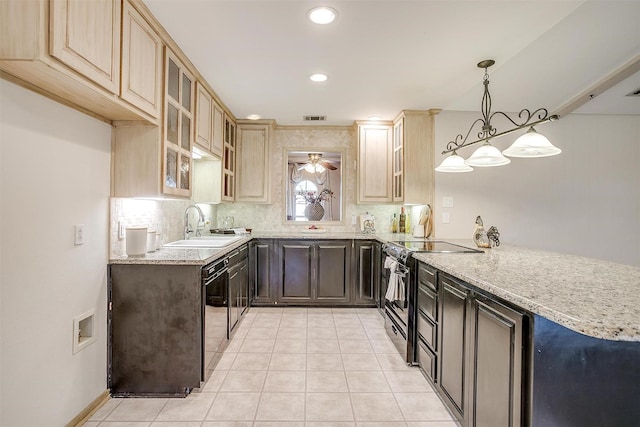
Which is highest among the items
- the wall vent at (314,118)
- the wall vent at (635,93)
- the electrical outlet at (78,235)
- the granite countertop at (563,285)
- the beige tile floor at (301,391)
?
the wall vent at (314,118)

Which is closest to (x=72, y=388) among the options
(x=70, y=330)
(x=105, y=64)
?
(x=70, y=330)

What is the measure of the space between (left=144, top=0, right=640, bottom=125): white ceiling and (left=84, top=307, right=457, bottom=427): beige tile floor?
2.46m

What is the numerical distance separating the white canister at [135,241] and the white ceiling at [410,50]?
4.53 ft

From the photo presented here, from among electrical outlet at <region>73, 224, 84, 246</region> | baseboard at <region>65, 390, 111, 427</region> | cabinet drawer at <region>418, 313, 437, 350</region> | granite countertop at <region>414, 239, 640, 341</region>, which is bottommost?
baseboard at <region>65, 390, 111, 427</region>

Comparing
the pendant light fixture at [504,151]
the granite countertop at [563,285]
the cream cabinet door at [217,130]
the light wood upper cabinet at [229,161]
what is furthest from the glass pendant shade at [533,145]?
the light wood upper cabinet at [229,161]

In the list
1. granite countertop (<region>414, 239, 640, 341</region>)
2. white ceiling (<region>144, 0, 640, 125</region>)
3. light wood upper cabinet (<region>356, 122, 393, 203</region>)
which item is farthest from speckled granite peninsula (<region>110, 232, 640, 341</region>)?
light wood upper cabinet (<region>356, 122, 393, 203</region>)

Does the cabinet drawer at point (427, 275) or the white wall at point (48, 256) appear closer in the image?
the white wall at point (48, 256)

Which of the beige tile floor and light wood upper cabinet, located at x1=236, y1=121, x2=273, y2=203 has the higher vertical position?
light wood upper cabinet, located at x1=236, y1=121, x2=273, y2=203

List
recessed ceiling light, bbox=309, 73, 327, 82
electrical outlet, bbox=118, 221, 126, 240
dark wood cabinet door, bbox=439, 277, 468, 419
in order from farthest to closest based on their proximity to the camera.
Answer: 1. recessed ceiling light, bbox=309, 73, 327, 82
2. electrical outlet, bbox=118, 221, 126, 240
3. dark wood cabinet door, bbox=439, 277, 468, 419

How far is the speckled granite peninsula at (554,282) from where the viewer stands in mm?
970

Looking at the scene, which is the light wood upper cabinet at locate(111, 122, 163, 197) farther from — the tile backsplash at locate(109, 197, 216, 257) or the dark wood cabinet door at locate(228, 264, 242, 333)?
the dark wood cabinet door at locate(228, 264, 242, 333)

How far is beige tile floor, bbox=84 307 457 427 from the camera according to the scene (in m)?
1.88

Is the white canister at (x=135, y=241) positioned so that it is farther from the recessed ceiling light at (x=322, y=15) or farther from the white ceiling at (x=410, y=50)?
the recessed ceiling light at (x=322, y=15)

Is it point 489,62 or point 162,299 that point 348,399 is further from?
point 489,62
